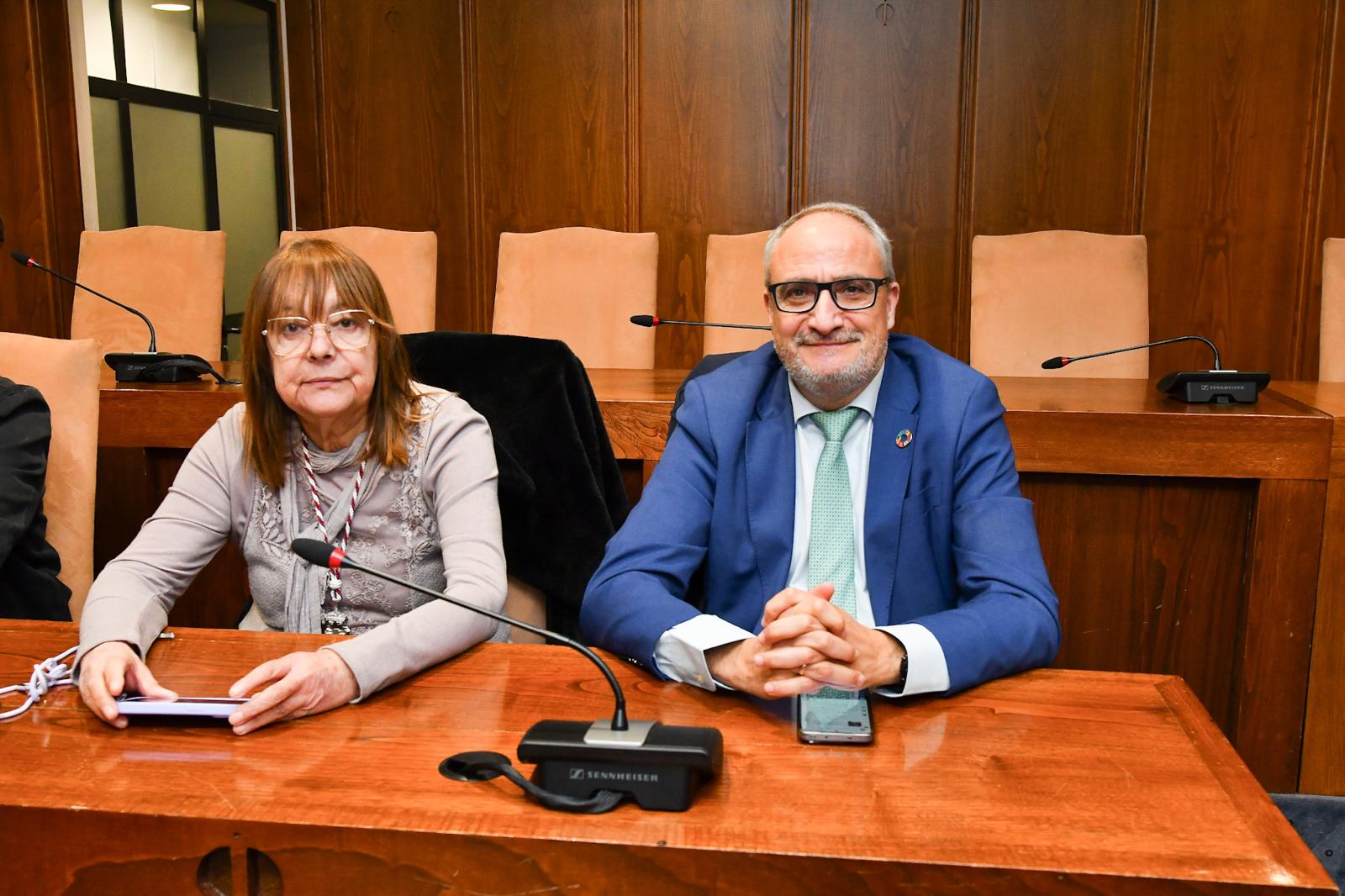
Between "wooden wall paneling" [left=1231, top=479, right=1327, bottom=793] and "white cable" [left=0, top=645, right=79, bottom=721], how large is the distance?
1.96 metres

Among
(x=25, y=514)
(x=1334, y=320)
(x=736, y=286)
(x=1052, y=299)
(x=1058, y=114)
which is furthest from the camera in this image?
(x=1058, y=114)

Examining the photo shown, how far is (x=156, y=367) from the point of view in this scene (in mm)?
2617

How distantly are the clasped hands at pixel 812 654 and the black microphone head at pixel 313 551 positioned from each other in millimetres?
422

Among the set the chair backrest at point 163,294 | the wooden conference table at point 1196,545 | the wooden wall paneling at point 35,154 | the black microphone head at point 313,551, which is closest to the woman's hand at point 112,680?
the black microphone head at point 313,551

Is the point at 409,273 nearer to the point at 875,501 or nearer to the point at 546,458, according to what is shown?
the point at 546,458

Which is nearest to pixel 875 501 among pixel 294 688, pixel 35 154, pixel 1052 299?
pixel 294 688

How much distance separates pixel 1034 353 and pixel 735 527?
1.86 m

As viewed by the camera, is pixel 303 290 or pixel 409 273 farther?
pixel 409 273

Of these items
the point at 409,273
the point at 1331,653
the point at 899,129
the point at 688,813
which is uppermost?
the point at 899,129

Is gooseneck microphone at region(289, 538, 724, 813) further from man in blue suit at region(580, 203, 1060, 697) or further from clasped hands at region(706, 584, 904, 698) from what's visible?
man in blue suit at region(580, 203, 1060, 697)

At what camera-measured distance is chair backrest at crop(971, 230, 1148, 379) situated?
3096 mm

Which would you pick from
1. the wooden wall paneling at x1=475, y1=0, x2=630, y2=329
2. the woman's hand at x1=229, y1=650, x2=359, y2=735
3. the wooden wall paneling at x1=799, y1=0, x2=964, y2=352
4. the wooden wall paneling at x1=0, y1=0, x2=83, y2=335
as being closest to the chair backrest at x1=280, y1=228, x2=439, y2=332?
the wooden wall paneling at x1=475, y1=0, x2=630, y2=329

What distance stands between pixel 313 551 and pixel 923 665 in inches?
24.0

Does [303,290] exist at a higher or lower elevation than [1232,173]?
lower
